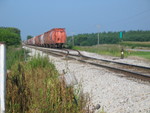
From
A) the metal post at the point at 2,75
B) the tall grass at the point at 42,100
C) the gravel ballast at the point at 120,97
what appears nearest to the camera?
the metal post at the point at 2,75

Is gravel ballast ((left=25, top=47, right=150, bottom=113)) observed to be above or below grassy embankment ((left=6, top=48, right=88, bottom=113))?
below

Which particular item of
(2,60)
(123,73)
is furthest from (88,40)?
(2,60)

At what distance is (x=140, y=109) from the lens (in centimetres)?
408

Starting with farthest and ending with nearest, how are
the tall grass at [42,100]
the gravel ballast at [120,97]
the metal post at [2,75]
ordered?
the gravel ballast at [120,97] → the tall grass at [42,100] → the metal post at [2,75]

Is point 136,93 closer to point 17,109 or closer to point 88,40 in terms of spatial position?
point 17,109

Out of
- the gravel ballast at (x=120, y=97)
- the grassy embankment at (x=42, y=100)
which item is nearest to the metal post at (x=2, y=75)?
the grassy embankment at (x=42, y=100)

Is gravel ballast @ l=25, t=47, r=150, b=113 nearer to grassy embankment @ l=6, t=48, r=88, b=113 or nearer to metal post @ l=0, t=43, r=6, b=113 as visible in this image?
grassy embankment @ l=6, t=48, r=88, b=113

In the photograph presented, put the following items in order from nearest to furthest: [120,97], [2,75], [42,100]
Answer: [2,75] → [42,100] → [120,97]

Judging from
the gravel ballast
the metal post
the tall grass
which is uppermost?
the metal post

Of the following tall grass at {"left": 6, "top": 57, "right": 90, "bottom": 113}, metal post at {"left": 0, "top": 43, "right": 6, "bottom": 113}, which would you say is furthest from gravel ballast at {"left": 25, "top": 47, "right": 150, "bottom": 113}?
metal post at {"left": 0, "top": 43, "right": 6, "bottom": 113}

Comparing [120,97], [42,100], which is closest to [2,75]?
[42,100]

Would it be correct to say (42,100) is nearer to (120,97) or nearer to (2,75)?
(2,75)

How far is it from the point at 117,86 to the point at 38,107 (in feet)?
10.3

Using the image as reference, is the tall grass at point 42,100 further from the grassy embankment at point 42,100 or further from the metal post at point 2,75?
the metal post at point 2,75
